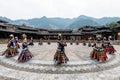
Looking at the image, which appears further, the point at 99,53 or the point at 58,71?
the point at 99,53

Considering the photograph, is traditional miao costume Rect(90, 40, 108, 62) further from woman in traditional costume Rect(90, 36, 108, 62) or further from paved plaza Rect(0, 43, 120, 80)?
paved plaza Rect(0, 43, 120, 80)

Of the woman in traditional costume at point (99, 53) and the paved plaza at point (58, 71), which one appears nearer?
the paved plaza at point (58, 71)

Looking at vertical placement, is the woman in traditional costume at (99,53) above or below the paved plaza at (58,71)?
above

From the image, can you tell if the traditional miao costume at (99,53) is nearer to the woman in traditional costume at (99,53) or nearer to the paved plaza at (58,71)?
the woman in traditional costume at (99,53)

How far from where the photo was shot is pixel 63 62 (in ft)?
34.4

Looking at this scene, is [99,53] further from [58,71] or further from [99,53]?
[58,71]

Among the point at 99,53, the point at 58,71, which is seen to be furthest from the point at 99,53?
the point at 58,71

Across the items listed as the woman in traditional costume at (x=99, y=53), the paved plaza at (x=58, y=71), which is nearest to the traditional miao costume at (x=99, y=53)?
the woman in traditional costume at (x=99, y=53)

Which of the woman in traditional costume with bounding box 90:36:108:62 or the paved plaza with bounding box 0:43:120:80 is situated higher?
the woman in traditional costume with bounding box 90:36:108:62

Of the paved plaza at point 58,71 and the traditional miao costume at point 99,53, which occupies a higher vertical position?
the traditional miao costume at point 99,53

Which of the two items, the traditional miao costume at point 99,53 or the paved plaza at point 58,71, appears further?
the traditional miao costume at point 99,53

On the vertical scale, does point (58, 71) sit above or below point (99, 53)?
below

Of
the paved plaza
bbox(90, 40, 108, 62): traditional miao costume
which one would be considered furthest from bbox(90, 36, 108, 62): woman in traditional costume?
the paved plaza

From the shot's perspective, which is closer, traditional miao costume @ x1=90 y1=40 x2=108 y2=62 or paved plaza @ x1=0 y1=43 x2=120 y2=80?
paved plaza @ x1=0 y1=43 x2=120 y2=80
